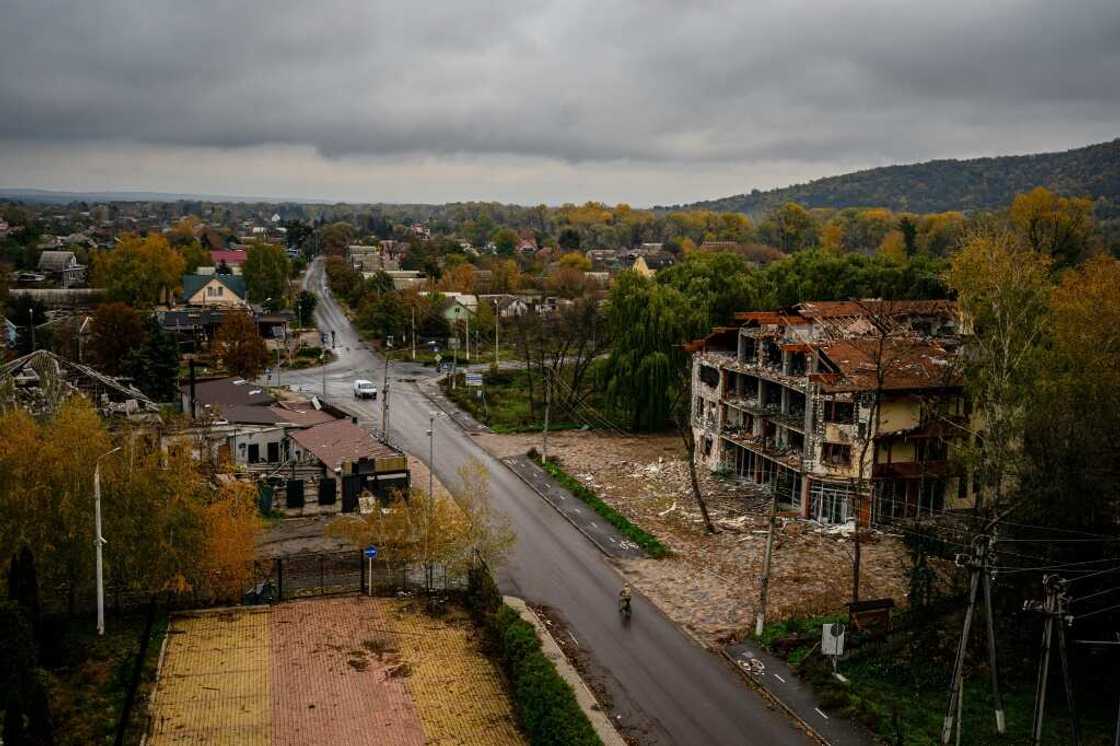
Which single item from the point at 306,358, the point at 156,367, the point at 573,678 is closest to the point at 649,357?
the point at 573,678

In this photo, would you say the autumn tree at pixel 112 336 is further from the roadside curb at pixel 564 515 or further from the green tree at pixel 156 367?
the roadside curb at pixel 564 515

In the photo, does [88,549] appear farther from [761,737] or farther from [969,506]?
[969,506]

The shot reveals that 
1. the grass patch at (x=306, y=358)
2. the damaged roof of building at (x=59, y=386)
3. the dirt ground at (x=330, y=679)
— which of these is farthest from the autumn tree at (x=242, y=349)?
the dirt ground at (x=330, y=679)

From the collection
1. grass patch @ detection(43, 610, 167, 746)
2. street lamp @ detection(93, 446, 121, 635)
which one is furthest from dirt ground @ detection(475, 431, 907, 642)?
street lamp @ detection(93, 446, 121, 635)

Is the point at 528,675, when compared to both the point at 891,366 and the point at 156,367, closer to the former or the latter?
the point at 891,366

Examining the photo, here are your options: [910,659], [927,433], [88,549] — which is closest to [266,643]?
[88,549]

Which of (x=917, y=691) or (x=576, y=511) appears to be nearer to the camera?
(x=917, y=691)
